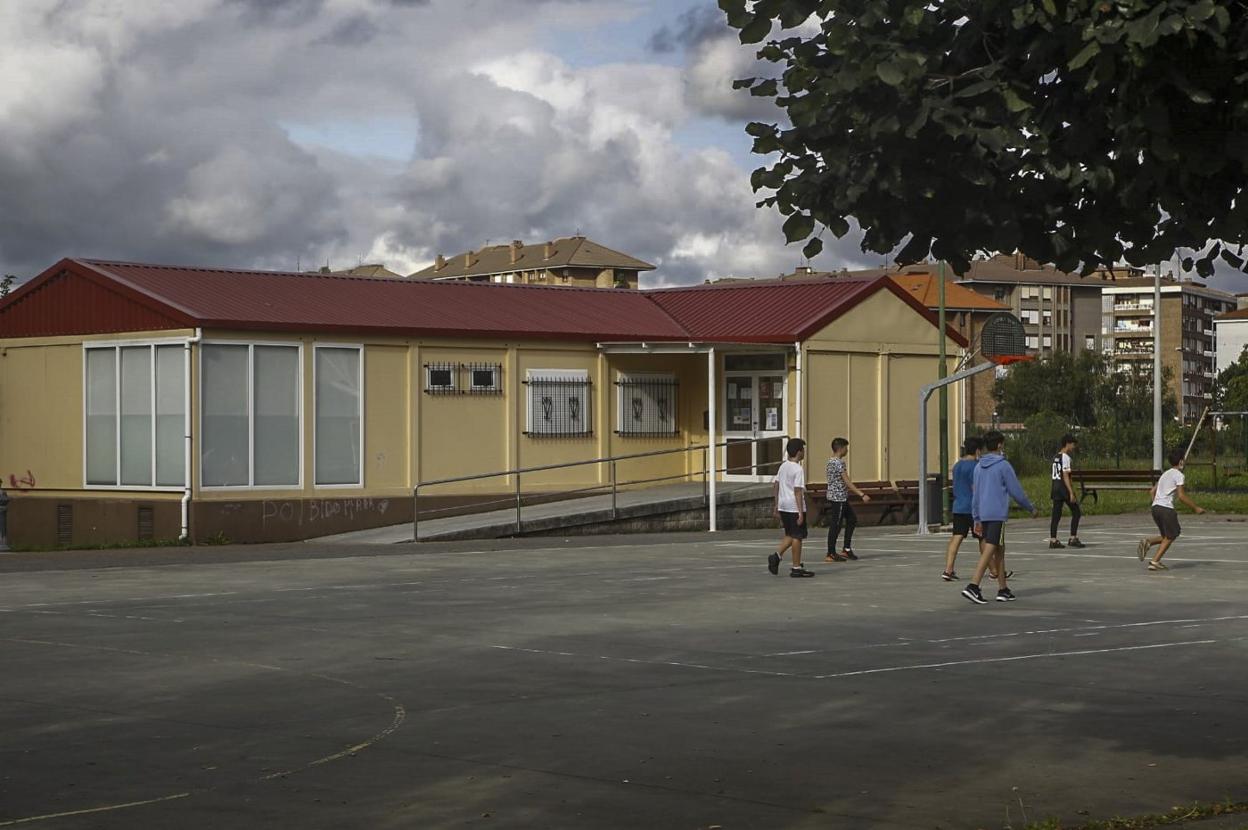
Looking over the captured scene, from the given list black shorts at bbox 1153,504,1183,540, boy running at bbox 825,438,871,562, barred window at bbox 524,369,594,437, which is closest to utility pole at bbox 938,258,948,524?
barred window at bbox 524,369,594,437

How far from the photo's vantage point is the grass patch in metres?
7.92

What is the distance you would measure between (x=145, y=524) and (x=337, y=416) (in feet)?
12.0

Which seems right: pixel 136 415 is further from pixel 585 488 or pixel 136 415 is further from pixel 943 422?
pixel 943 422

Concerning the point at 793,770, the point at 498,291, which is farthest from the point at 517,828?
the point at 498,291

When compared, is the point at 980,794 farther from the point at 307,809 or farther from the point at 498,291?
the point at 498,291

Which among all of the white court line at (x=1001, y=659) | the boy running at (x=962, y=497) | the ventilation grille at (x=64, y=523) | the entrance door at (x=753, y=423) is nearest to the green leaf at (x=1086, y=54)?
the white court line at (x=1001, y=659)

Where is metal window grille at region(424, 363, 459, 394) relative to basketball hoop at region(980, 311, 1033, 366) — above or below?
below

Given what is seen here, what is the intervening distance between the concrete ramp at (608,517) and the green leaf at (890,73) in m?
23.2

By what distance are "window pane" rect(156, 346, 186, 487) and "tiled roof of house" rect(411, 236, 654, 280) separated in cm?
13205

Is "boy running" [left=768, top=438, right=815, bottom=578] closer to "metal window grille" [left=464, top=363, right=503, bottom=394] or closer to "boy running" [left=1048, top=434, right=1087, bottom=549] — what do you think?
"boy running" [left=1048, top=434, right=1087, bottom=549]

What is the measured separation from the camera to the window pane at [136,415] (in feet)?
101

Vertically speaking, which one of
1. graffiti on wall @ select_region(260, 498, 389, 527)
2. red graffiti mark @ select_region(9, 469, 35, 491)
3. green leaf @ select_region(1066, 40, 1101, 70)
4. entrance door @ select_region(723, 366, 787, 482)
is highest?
green leaf @ select_region(1066, 40, 1101, 70)

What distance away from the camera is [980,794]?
345 inches

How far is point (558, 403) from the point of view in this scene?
34656 millimetres
